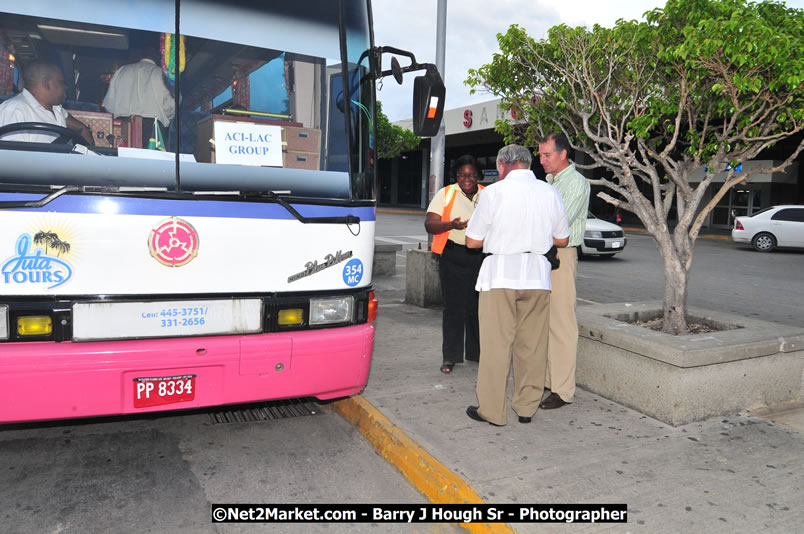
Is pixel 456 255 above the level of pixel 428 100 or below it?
below

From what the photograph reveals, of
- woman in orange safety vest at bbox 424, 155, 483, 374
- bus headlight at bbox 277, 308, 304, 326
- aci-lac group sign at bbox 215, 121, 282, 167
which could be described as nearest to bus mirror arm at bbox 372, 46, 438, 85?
aci-lac group sign at bbox 215, 121, 282, 167

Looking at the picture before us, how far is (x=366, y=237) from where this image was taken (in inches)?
162

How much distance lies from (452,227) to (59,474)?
133 inches

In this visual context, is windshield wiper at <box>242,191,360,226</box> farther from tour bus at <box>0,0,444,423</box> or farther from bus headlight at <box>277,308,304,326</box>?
bus headlight at <box>277,308,304,326</box>

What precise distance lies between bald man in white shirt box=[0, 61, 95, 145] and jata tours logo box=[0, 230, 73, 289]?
53cm

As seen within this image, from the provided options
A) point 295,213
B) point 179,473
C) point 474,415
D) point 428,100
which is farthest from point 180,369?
point 428,100

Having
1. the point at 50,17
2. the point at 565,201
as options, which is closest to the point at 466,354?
the point at 565,201

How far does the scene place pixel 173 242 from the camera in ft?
11.6

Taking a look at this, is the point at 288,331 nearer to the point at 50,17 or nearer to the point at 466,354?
the point at 50,17

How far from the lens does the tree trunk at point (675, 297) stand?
17.6 feet

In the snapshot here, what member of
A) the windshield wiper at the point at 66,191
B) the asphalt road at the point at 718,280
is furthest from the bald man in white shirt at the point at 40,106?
the asphalt road at the point at 718,280

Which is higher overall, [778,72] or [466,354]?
[778,72]

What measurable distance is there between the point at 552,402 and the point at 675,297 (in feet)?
5.04

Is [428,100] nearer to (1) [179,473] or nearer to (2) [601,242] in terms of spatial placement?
(1) [179,473]
